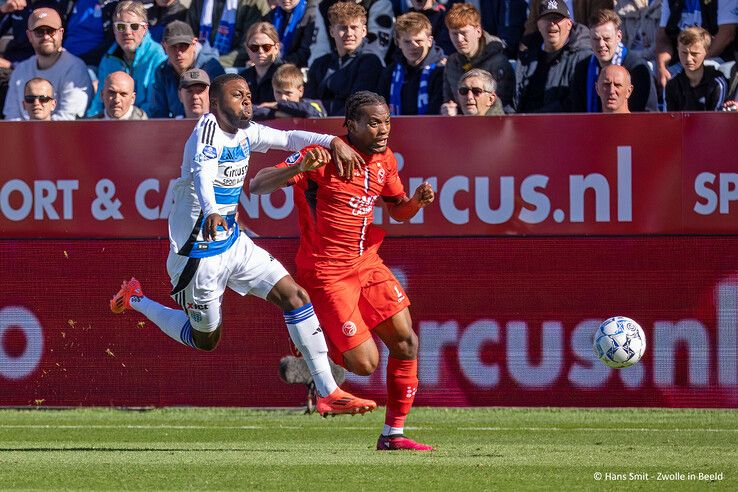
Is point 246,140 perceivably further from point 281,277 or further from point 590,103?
point 590,103

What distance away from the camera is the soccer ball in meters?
10.4

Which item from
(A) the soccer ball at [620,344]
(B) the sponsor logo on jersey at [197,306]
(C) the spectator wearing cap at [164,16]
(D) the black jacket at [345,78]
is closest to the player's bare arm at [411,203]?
(B) the sponsor logo on jersey at [197,306]

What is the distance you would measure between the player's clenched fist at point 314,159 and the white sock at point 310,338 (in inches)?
43.5

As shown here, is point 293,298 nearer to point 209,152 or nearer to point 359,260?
point 359,260

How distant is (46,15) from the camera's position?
13.8 m

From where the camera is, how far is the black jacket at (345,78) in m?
13.1

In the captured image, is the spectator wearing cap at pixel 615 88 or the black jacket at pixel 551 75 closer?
the spectator wearing cap at pixel 615 88

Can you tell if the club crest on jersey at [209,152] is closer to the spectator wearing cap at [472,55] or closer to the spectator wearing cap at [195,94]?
the spectator wearing cap at [195,94]

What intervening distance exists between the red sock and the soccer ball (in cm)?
204

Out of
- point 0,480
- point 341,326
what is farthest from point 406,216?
point 0,480

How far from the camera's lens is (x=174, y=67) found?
44.0 feet

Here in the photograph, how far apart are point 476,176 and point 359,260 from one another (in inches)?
108

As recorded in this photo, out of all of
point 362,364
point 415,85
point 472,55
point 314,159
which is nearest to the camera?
point 314,159

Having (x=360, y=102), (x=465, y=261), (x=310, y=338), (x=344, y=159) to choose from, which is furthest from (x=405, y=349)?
(x=465, y=261)
